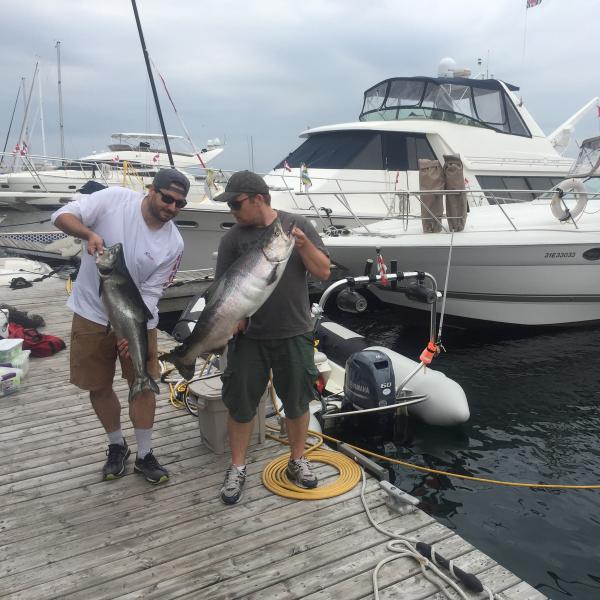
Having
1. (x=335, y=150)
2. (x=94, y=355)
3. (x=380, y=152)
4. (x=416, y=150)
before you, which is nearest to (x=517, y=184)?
(x=416, y=150)

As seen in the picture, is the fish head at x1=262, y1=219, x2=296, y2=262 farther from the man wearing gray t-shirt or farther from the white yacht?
the white yacht

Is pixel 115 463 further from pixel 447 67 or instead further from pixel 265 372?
pixel 447 67

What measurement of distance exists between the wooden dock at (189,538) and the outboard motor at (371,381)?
1295mm

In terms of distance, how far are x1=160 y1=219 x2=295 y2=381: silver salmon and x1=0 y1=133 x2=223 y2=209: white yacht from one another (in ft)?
36.2

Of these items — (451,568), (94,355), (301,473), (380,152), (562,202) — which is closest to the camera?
(451,568)

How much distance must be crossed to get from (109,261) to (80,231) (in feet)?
0.87

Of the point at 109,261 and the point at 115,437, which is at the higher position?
the point at 109,261

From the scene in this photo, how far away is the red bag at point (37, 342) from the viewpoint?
5.85 m

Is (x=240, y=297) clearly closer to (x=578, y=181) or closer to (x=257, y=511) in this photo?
(x=257, y=511)

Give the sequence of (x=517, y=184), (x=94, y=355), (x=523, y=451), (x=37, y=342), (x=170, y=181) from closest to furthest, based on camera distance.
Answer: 1. (x=170, y=181)
2. (x=94, y=355)
3. (x=523, y=451)
4. (x=37, y=342)
5. (x=517, y=184)

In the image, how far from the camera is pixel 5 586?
7.91ft

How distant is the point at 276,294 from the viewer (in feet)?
9.39

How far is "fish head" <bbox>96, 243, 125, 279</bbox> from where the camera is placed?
8.72ft

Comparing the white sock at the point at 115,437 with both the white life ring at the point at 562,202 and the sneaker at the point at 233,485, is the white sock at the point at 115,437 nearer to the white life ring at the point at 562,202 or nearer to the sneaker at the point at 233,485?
the sneaker at the point at 233,485
